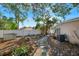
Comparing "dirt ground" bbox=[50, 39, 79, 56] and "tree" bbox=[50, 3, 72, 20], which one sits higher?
"tree" bbox=[50, 3, 72, 20]

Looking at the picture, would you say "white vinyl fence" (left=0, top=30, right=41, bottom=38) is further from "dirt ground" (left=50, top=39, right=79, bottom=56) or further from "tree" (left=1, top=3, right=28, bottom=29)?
"dirt ground" (left=50, top=39, right=79, bottom=56)

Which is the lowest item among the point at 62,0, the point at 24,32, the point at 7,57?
the point at 7,57

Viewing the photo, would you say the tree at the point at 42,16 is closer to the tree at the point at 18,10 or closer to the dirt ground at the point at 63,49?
the tree at the point at 18,10

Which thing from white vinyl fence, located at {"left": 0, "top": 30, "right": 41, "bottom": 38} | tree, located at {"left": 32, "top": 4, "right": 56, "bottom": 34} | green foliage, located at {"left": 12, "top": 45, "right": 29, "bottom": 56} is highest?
tree, located at {"left": 32, "top": 4, "right": 56, "bottom": 34}

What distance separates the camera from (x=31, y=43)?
4.96 meters

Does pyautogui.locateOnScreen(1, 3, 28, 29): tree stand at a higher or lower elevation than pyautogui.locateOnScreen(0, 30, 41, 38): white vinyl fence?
higher

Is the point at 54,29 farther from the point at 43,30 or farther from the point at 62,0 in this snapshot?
the point at 62,0

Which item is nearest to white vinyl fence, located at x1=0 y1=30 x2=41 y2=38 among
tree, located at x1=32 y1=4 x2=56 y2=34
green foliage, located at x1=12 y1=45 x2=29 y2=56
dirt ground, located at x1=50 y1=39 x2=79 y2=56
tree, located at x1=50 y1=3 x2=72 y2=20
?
tree, located at x1=32 y1=4 x2=56 y2=34

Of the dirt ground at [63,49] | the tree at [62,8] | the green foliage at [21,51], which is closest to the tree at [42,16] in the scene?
the tree at [62,8]

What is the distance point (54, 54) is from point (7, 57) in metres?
1.04

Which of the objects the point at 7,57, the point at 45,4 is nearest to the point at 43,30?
the point at 45,4

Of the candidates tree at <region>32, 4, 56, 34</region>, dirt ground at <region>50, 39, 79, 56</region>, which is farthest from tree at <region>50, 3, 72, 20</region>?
dirt ground at <region>50, 39, 79, 56</region>

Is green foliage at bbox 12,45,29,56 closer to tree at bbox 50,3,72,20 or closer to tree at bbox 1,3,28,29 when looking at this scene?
tree at bbox 1,3,28,29

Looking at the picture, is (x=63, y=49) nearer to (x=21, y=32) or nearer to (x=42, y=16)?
(x=42, y=16)
